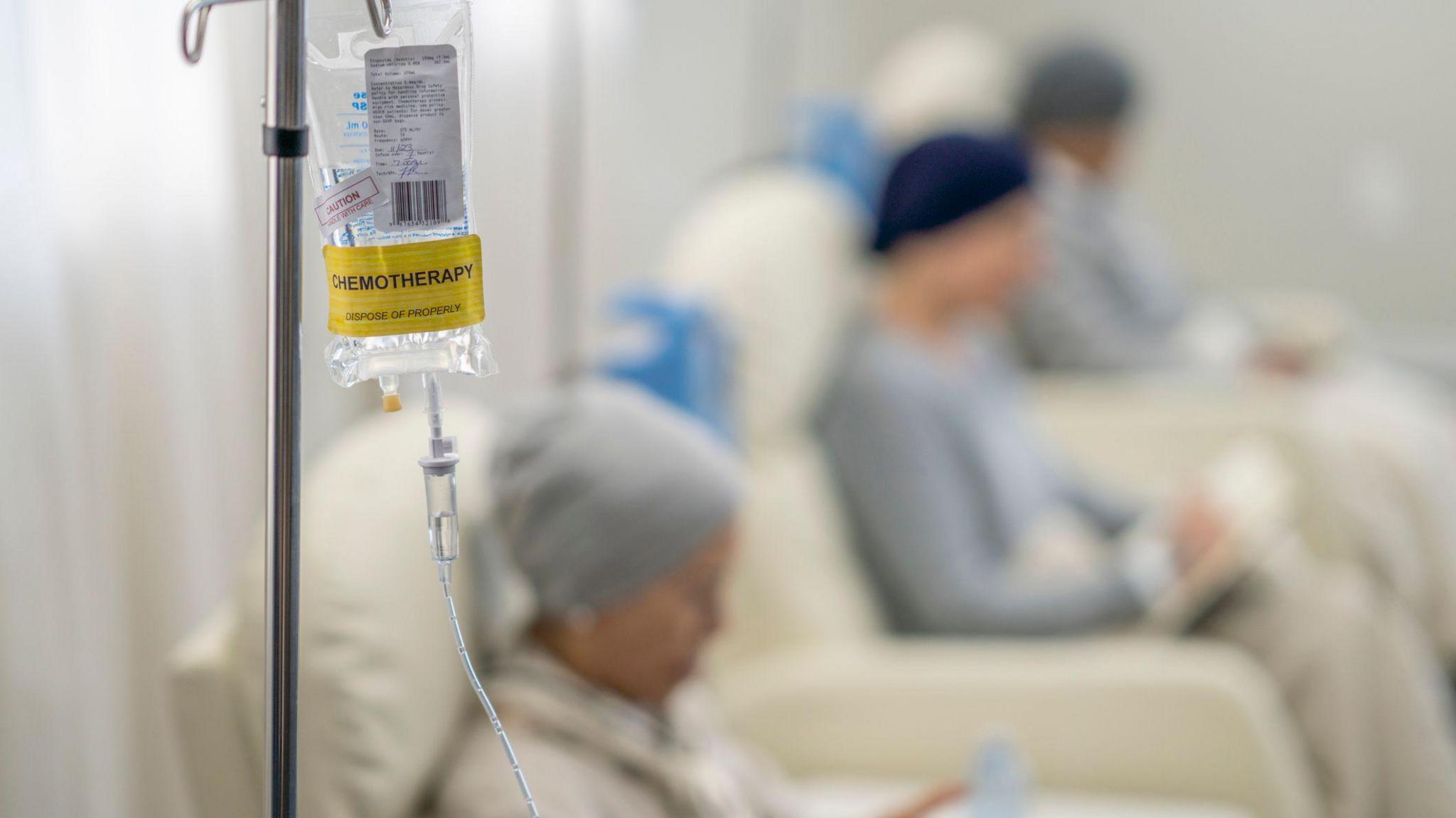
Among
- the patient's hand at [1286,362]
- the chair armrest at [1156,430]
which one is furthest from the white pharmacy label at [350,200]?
the patient's hand at [1286,362]

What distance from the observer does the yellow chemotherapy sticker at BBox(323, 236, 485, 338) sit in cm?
49

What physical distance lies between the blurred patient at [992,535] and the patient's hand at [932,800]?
1.80 ft

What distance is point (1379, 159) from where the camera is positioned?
367 centimetres

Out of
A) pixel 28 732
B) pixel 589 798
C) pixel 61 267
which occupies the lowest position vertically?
pixel 589 798

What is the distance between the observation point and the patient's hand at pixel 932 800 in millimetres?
977

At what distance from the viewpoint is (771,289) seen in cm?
163

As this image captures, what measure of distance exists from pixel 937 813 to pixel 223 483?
707 millimetres

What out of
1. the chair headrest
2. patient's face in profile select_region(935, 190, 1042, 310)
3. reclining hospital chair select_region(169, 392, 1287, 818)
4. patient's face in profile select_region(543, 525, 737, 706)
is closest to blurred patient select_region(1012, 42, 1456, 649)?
patient's face in profile select_region(935, 190, 1042, 310)

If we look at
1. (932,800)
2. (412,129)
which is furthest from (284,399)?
(932,800)

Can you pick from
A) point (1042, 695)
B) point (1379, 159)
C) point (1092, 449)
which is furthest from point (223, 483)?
point (1379, 159)

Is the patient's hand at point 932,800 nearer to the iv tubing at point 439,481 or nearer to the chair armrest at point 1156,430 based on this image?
the iv tubing at point 439,481

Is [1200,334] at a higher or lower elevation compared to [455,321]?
lower

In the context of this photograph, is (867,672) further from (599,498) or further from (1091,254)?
(1091,254)

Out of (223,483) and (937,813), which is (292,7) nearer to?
(223,483)
